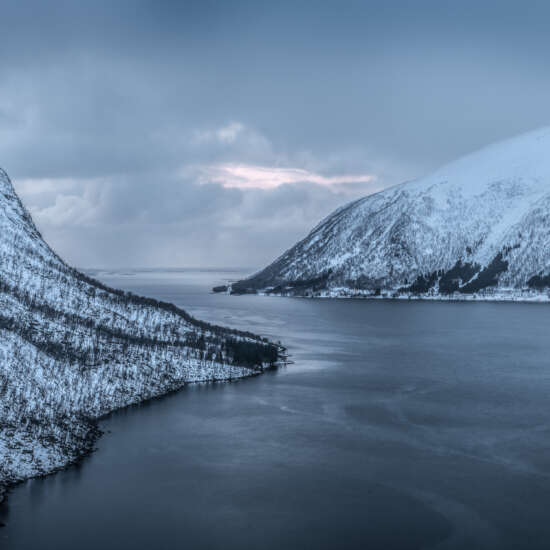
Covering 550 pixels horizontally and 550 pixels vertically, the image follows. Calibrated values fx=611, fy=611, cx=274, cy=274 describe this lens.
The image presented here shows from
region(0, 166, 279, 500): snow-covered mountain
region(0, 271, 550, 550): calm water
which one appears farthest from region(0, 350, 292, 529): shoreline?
region(0, 271, 550, 550): calm water

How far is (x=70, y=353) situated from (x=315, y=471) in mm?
25500

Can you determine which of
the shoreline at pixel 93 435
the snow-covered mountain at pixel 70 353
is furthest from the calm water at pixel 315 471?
the snow-covered mountain at pixel 70 353

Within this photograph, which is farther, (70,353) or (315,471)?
(70,353)

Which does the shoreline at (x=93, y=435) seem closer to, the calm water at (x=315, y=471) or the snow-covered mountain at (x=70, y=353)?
the snow-covered mountain at (x=70, y=353)

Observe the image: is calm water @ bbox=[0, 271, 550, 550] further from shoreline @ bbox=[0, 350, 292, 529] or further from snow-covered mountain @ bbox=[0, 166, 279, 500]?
snow-covered mountain @ bbox=[0, 166, 279, 500]

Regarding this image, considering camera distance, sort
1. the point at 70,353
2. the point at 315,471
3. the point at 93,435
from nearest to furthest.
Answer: the point at 315,471
the point at 93,435
the point at 70,353

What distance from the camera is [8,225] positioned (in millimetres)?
77125

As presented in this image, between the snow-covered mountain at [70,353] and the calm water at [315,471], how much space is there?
2.07 meters

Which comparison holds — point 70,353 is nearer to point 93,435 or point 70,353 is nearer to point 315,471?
point 93,435

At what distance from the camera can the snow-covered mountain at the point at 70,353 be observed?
34.4 meters

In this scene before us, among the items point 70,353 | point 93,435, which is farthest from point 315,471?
point 70,353

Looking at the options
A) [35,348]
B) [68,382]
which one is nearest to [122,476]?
[68,382]

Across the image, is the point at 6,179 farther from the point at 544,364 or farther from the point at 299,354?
the point at 544,364

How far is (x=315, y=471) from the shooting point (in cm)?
3241
